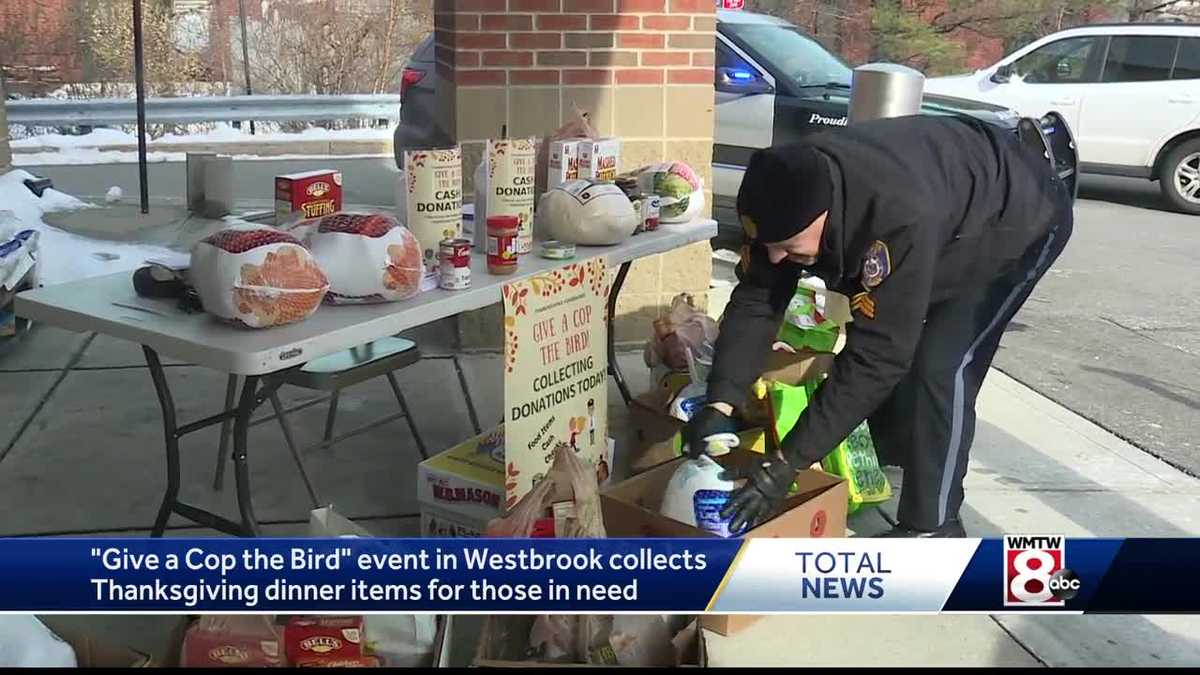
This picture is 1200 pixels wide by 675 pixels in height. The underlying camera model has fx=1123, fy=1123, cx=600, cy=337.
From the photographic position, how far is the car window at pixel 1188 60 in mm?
10742

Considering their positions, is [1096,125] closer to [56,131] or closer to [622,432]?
[622,432]

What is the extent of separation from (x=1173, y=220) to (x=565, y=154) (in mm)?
8417

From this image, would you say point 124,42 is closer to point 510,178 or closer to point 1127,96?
point 1127,96

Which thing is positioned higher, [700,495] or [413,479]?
[700,495]

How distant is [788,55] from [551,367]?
5.87 metres

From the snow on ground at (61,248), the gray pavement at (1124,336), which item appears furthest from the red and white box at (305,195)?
the gray pavement at (1124,336)

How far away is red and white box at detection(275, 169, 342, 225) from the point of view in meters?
3.23

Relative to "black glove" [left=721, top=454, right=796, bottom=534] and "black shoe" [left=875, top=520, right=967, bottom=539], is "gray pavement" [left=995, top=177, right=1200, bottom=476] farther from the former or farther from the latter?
"black glove" [left=721, top=454, right=796, bottom=534]

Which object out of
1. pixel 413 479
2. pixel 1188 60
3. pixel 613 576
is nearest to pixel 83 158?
pixel 413 479

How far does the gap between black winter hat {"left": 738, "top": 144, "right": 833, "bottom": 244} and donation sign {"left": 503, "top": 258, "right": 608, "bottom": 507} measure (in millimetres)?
705

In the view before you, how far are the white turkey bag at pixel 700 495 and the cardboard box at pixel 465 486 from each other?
21.6 inches

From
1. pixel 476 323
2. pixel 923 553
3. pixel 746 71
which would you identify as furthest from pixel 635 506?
pixel 746 71

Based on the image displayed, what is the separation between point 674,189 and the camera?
13.4ft

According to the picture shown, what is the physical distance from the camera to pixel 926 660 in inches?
120
